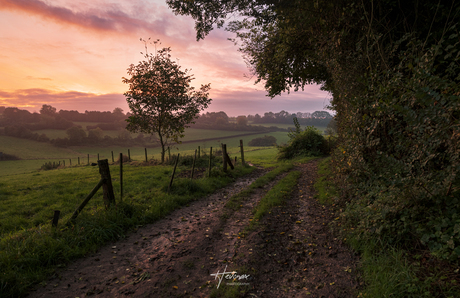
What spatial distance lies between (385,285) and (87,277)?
5.90 m

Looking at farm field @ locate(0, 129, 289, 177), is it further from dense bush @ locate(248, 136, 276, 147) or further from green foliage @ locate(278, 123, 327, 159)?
green foliage @ locate(278, 123, 327, 159)

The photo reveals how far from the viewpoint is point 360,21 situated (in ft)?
23.0

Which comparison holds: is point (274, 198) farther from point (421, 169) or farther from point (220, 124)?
point (220, 124)

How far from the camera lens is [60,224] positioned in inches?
244

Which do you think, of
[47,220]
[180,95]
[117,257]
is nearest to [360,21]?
[117,257]

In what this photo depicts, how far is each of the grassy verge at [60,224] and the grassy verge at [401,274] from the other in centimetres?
650

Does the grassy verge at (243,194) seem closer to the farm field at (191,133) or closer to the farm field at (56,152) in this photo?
the farm field at (56,152)

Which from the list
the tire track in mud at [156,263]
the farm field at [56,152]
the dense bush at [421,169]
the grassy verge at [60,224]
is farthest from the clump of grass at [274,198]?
the farm field at [56,152]

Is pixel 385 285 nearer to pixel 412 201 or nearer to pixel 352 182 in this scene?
pixel 412 201

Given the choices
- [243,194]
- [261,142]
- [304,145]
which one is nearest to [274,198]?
[243,194]

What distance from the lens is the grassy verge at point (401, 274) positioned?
127 inches

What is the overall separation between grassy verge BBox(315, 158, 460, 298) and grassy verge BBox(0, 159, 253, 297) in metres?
6.50

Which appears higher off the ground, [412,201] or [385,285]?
[412,201]

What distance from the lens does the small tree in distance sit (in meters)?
24.1
